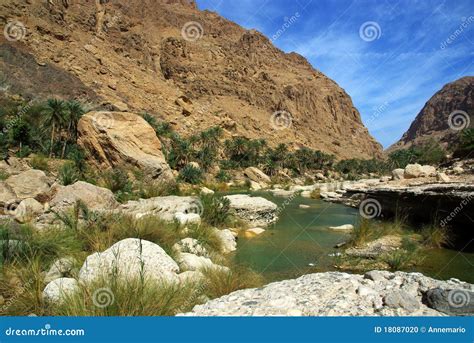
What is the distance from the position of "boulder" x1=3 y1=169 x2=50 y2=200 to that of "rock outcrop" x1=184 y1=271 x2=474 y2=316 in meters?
9.46

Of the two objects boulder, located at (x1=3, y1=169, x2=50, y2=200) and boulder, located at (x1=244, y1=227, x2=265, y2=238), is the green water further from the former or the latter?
boulder, located at (x1=3, y1=169, x2=50, y2=200)

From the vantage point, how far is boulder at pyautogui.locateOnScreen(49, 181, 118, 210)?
9.37 metres

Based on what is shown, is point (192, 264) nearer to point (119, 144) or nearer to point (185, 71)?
point (119, 144)

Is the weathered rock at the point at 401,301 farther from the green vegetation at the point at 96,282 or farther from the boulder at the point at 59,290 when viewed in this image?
the boulder at the point at 59,290

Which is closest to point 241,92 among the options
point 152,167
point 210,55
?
point 210,55

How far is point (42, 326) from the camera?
3199 mm

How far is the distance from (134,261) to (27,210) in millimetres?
5940

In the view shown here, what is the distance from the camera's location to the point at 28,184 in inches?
464

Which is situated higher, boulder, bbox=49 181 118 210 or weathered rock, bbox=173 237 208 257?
boulder, bbox=49 181 118 210

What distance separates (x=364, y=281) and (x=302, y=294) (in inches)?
38.6

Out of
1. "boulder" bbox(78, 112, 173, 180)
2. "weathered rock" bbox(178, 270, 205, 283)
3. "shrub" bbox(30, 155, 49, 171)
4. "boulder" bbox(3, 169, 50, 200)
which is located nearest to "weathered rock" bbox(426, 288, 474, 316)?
"weathered rock" bbox(178, 270, 205, 283)

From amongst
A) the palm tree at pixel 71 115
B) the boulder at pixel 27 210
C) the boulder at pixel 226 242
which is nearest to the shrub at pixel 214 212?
the boulder at pixel 226 242

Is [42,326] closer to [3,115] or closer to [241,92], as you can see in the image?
[3,115]

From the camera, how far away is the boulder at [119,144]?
18859 mm
